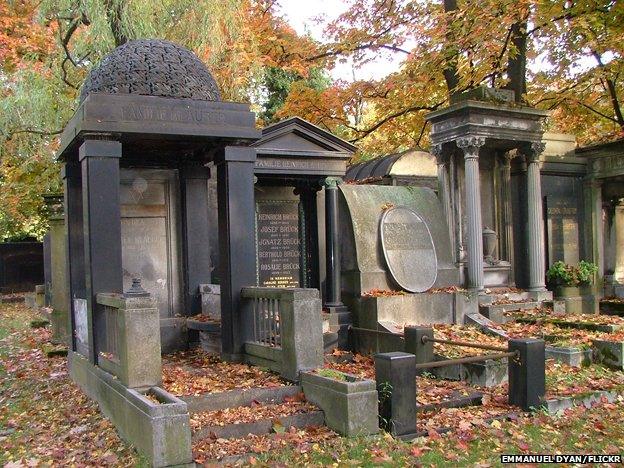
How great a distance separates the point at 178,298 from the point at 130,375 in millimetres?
3600

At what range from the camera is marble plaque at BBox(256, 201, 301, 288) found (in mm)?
11586

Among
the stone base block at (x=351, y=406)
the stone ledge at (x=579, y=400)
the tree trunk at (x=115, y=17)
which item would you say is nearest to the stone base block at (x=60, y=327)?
the tree trunk at (x=115, y=17)

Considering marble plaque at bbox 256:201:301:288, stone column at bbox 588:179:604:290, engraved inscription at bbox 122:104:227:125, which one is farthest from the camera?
stone column at bbox 588:179:604:290

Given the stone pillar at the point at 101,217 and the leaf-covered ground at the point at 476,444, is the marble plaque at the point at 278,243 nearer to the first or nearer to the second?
the stone pillar at the point at 101,217

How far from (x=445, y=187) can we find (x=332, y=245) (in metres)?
3.15

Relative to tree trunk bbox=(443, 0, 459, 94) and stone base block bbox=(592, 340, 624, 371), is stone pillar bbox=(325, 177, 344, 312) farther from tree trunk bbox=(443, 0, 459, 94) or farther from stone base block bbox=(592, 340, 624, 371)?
tree trunk bbox=(443, 0, 459, 94)

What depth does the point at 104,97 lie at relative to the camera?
730 cm

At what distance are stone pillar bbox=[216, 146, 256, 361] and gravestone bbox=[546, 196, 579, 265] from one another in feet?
30.0

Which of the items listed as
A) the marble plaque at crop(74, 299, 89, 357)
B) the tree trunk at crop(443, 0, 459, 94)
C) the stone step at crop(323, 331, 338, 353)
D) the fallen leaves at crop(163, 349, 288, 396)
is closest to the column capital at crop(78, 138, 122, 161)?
the marble plaque at crop(74, 299, 89, 357)

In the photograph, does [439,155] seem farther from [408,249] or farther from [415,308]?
[415,308]

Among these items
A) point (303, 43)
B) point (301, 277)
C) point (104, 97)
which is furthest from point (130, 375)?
point (303, 43)

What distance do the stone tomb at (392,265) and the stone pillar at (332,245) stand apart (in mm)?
244

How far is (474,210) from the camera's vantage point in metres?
12.3

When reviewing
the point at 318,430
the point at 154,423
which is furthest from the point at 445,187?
the point at 154,423
